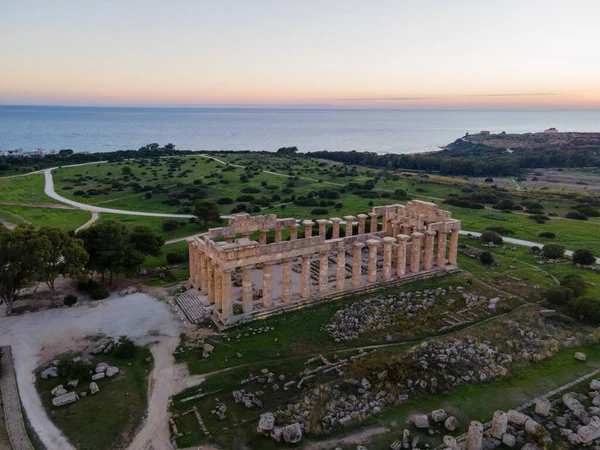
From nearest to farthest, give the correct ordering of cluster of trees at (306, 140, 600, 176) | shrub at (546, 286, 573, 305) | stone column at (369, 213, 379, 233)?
1. shrub at (546, 286, 573, 305)
2. stone column at (369, 213, 379, 233)
3. cluster of trees at (306, 140, 600, 176)

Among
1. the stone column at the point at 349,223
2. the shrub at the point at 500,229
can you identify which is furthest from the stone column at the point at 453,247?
the shrub at the point at 500,229

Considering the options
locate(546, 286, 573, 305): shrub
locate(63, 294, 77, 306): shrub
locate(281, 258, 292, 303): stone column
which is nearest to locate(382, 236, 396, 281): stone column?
locate(281, 258, 292, 303): stone column

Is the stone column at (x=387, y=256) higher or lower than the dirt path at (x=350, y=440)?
higher

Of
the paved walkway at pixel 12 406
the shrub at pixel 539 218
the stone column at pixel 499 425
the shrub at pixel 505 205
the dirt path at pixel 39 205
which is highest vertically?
the shrub at pixel 505 205

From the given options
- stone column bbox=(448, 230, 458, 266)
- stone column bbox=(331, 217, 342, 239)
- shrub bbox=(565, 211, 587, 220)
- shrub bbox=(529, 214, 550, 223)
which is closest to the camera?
stone column bbox=(448, 230, 458, 266)

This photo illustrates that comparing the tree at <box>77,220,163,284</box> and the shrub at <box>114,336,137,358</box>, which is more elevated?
the tree at <box>77,220,163,284</box>

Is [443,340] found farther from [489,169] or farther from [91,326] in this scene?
[489,169]

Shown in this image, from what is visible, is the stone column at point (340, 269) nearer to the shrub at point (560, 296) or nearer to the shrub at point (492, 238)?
the shrub at point (560, 296)

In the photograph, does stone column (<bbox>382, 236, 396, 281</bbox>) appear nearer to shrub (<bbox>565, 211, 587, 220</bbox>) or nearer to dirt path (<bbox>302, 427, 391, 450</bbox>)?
dirt path (<bbox>302, 427, 391, 450</bbox>)
